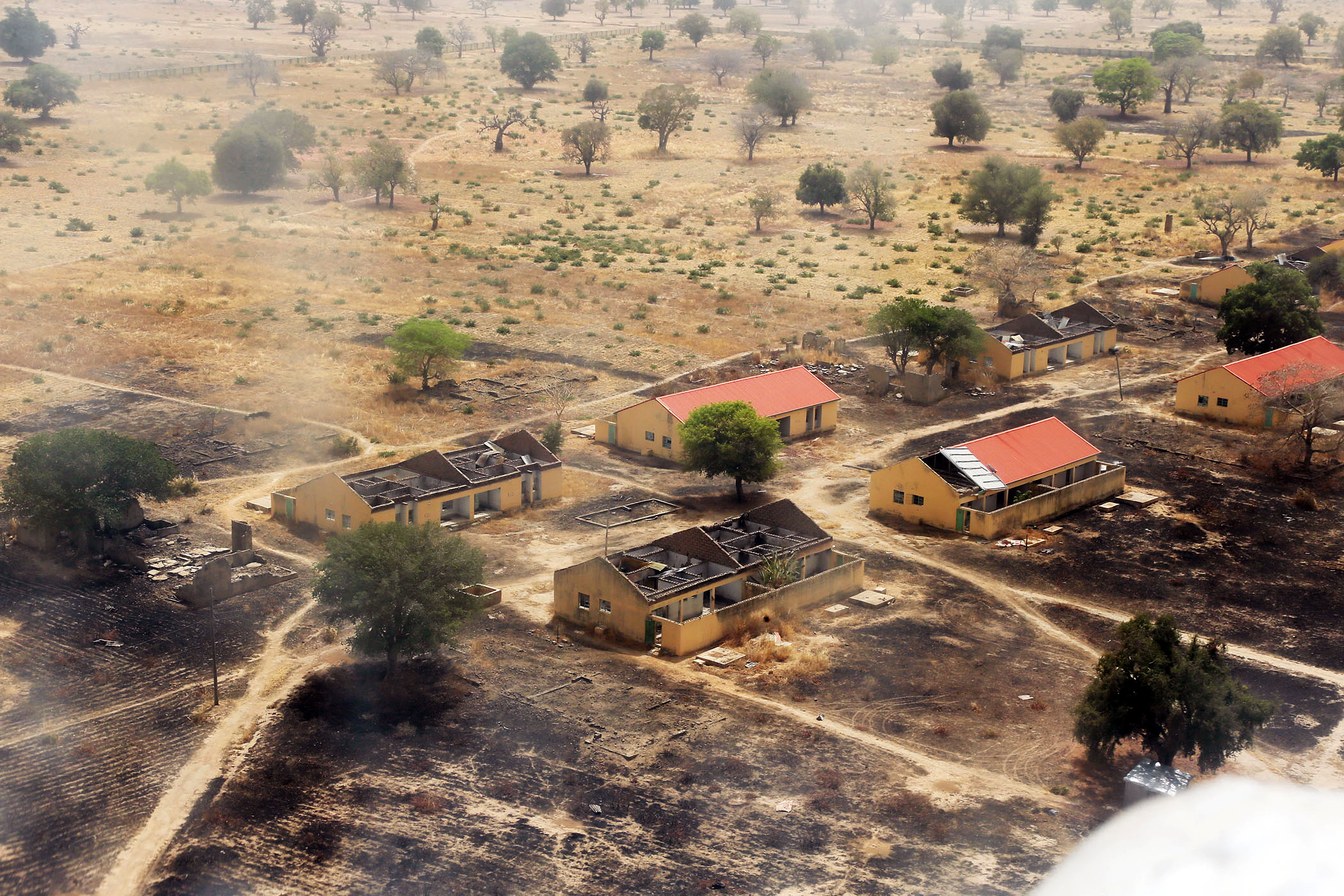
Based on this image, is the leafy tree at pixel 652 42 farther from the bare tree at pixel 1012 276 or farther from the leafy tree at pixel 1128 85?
the bare tree at pixel 1012 276

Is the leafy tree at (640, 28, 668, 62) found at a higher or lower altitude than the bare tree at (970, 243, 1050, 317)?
higher

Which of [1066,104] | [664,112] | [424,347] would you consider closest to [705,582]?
[424,347]

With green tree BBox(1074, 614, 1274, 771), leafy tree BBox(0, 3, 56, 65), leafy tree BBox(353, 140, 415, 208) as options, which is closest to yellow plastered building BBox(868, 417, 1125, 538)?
green tree BBox(1074, 614, 1274, 771)

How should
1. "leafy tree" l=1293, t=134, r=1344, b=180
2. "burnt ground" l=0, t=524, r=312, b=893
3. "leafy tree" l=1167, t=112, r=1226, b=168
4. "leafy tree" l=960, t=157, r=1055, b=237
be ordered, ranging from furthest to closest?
"leafy tree" l=1167, t=112, r=1226, b=168 < "leafy tree" l=1293, t=134, r=1344, b=180 < "leafy tree" l=960, t=157, r=1055, b=237 < "burnt ground" l=0, t=524, r=312, b=893

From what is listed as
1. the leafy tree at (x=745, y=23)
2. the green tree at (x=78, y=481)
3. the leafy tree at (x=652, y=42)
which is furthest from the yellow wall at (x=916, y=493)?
the leafy tree at (x=745, y=23)

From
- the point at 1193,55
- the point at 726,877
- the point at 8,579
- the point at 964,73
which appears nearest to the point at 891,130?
the point at 964,73

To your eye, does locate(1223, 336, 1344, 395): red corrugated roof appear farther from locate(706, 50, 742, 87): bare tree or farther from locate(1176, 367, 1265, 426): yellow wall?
locate(706, 50, 742, 87): bare tree

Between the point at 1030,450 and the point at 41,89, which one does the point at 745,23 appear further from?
the point at 1030,450
